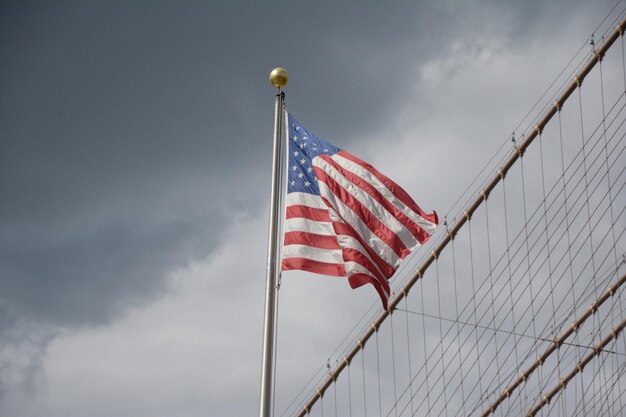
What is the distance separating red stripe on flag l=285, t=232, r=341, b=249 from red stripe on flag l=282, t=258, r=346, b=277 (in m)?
0.27

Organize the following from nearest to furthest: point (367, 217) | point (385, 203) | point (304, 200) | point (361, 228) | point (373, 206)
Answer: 1. point (304, 200)
2. point (361, 228)
3. point (367, 217)
4. point (373, 206)
5. point (385, 203)

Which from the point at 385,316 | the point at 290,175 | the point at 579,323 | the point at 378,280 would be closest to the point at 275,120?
the point at 290,175

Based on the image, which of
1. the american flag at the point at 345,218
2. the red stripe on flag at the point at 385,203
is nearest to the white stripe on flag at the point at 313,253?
the american flag at the point at 345,218

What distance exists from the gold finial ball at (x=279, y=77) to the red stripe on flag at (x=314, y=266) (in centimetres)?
273

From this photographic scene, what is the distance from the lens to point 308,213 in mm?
13422

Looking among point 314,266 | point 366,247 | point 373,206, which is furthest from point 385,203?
point 314,266

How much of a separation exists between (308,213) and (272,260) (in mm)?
1590

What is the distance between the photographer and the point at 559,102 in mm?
19125

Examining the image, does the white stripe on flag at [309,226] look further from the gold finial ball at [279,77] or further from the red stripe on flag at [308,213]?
the gold finial ball at [279,77]

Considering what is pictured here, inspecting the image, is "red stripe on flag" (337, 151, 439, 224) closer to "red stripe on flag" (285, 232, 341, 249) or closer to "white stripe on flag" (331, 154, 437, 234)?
"white stripe on flag" (331, 154, 437, 234)

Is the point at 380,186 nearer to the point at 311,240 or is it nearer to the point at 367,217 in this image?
the point at 367,217

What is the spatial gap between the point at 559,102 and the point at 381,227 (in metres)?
7.16

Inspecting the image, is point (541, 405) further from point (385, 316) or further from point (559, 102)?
point (559, 102)

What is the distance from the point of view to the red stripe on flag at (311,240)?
1294 cm
